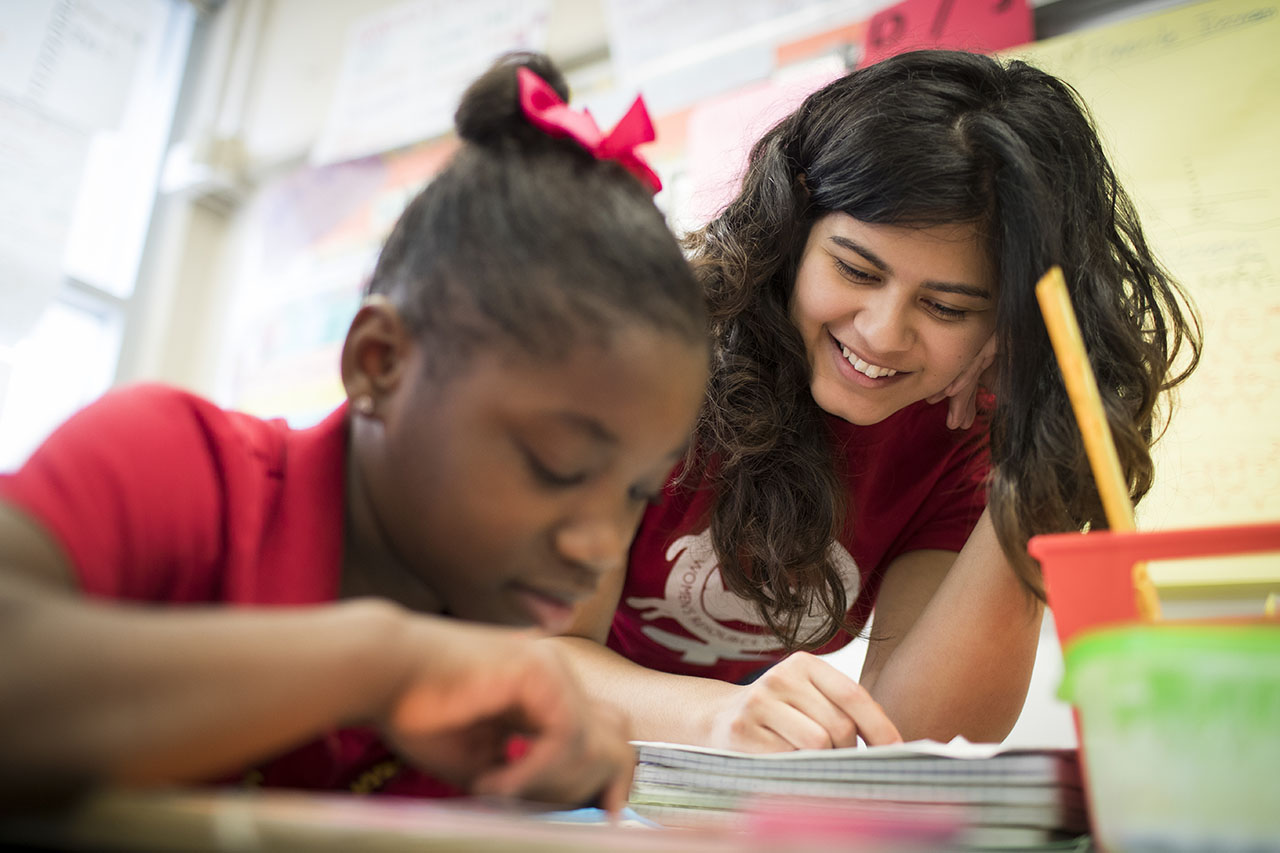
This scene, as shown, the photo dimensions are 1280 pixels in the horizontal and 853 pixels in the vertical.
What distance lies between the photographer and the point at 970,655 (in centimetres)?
86

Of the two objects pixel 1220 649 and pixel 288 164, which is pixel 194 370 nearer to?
pixel 288 164

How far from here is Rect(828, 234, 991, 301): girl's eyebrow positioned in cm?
86

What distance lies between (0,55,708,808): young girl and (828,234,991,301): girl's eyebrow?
0.35 m

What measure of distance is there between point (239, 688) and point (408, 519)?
0.68 ft

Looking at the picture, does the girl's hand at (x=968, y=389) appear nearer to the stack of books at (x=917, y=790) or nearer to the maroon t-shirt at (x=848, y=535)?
the maroon t-shirt at (x=848, y=535)

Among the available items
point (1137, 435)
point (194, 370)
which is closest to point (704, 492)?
point (1137, 435)

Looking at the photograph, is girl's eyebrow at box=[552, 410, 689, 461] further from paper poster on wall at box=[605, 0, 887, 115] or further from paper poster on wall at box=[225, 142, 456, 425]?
paper poster on wall at box=[225, 142, 456, 425]

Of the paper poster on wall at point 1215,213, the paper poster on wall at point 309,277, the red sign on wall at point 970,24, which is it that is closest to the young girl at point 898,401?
the paper poster on wall at point 1215,213

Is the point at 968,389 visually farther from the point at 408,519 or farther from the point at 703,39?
the point at 703,39

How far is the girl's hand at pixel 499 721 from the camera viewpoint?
1.16 feet

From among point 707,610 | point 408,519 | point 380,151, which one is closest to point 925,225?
point 707,610

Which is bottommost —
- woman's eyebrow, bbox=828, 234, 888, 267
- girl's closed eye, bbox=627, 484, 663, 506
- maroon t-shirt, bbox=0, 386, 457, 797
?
maroon t-shirt, bbox=0, 386, 457, 797

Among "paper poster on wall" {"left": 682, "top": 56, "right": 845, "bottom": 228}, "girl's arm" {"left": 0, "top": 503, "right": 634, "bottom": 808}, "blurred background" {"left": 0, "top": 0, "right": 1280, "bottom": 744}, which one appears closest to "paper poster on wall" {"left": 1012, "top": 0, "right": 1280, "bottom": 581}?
"blurred background" {"left": 0, "top": 0, "right": 1280, "bottom": 744}

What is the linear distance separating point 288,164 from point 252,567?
7.52ft
